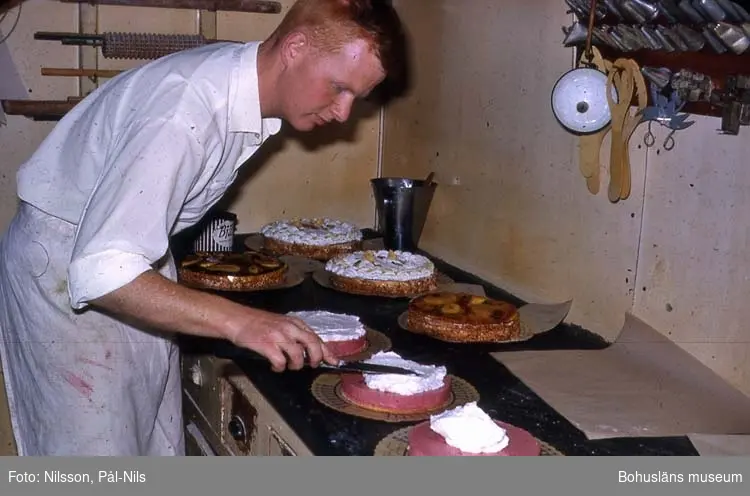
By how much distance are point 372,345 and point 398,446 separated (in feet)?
1.39

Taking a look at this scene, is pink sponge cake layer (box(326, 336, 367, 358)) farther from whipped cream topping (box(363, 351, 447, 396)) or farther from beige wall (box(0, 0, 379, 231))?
beige wall (box(0, 0, 379, 231))

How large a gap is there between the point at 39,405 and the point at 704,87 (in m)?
1.23

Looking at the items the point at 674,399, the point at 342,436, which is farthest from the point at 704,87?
the point at 342,436

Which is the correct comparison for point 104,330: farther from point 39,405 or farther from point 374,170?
point 374,170

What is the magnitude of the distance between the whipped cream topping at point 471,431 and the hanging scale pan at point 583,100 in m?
0.75

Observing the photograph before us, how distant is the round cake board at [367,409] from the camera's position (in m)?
1.25

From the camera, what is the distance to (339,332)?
148cm

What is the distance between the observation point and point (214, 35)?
2.38 meters

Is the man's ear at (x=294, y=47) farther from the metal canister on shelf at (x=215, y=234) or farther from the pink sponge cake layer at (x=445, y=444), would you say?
the metal canister on shelf at (x=215, y=234)

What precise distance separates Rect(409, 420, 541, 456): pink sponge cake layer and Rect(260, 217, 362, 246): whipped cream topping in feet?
3.70

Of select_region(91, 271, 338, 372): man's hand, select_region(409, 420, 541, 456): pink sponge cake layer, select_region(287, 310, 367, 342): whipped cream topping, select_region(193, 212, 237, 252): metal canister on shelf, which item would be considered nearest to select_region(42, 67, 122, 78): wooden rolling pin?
select_region(193, 212, 237, 252): metal canister on shelf

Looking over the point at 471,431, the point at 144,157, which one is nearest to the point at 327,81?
the point at 144,157

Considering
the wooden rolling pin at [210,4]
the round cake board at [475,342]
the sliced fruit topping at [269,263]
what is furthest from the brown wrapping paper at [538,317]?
the wooden rolling pin at [210,4]

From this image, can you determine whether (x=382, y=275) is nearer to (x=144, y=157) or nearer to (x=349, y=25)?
(x=349, y=25)
